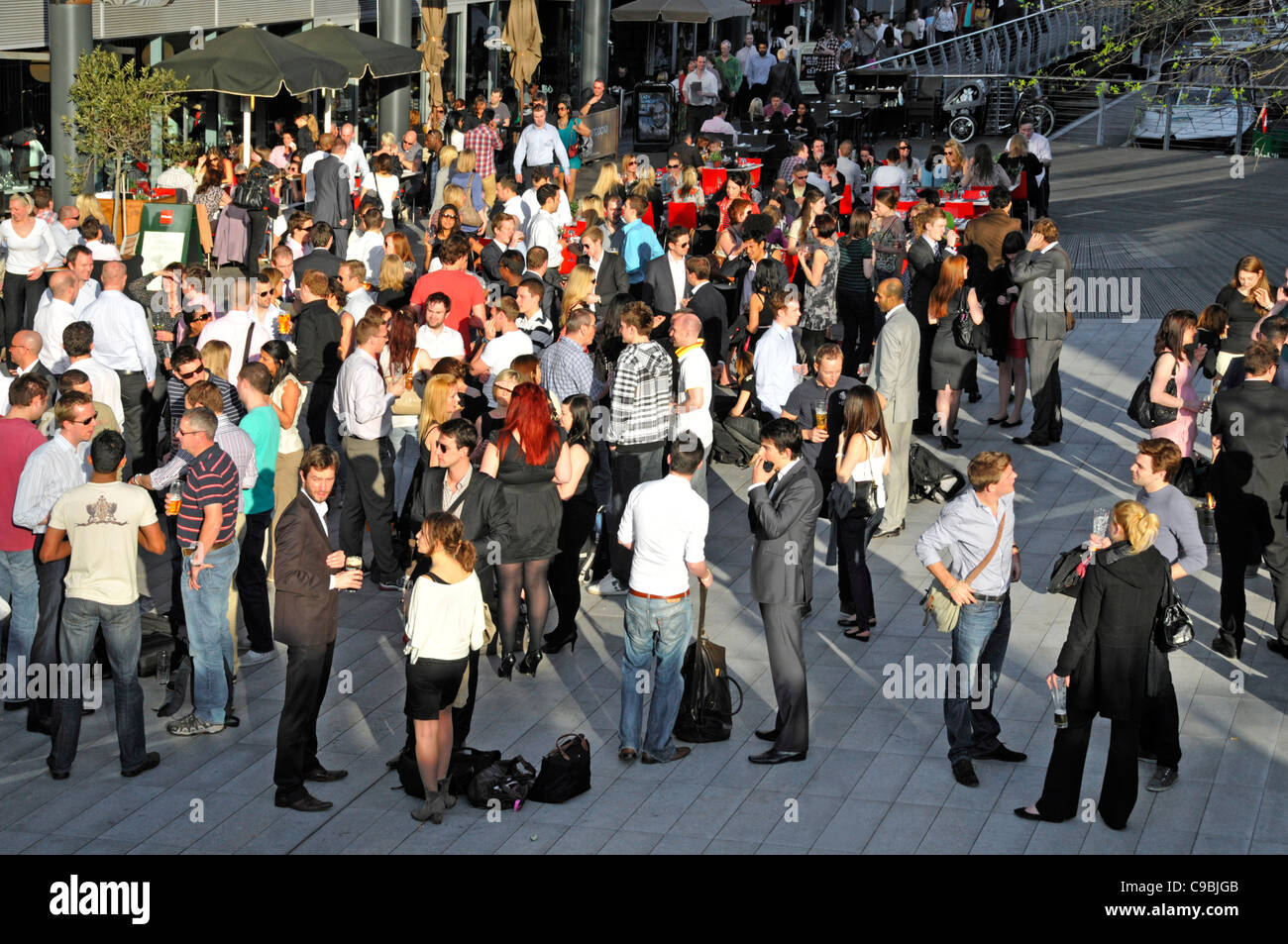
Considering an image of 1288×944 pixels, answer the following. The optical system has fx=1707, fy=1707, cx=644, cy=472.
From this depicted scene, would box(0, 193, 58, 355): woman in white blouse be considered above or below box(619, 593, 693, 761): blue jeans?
above

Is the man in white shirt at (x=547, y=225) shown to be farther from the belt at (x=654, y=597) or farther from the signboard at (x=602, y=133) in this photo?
the signboard at (x=602, y=133)

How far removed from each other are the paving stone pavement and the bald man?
1.72 metres

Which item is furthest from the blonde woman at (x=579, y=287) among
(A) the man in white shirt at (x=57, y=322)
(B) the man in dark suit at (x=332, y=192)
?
(B) the man in dark suit at (x=332, y=192)

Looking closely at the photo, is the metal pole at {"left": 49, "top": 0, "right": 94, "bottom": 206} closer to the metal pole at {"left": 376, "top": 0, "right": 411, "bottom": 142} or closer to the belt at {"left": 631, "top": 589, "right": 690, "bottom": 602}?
the metal pole at {"left": 376, "top": 0, "right": 411, "bottom": 142}

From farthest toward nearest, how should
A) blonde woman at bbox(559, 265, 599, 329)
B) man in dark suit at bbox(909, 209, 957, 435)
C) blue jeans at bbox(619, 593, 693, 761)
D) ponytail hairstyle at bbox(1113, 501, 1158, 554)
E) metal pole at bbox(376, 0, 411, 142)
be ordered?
metal pole at bbox(376, 0, 411, 142) → man in dark suit at bbox(909, 209, 957, 435) → blonde woman at bbox(559, 265, 599, 329) → blue jeans at bbox(619, 593, 693, 761) → ponytail hairstyle at bbox(1113, 501, 1158, 554)

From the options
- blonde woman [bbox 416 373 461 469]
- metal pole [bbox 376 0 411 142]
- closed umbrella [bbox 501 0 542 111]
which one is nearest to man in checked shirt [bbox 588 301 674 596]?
blonde woman [bbox 416 373 461 469]

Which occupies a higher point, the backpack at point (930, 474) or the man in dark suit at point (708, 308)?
the man in dark suit at point (708, 308)

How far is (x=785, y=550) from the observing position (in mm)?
8219

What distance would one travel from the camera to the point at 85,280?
12.5 metres

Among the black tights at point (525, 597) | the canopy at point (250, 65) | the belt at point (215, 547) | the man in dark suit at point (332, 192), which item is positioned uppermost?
the canopy at point (250, 65)

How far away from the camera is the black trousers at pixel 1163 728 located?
7988mm

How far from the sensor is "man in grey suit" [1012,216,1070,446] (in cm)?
1305

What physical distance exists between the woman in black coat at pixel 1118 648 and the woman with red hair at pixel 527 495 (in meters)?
3.07

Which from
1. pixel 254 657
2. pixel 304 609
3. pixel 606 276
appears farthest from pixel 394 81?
pixel 304 609
